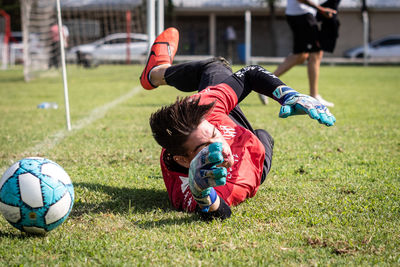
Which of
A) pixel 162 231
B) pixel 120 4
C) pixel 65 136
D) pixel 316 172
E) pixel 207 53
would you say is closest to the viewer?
pixel 162 231

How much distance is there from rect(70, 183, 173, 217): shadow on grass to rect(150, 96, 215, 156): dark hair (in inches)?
18.4

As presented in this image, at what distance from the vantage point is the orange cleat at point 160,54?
13.0ft

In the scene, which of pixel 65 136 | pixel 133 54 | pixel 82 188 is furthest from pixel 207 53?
pixel 82 188

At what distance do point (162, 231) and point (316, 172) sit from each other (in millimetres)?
1741

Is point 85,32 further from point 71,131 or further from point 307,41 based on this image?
point 71,131

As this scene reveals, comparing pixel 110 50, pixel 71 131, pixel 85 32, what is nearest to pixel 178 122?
pixel 71 131

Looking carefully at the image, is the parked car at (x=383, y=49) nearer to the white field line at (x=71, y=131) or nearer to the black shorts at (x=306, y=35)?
the black shorts at (x=306, y=35)

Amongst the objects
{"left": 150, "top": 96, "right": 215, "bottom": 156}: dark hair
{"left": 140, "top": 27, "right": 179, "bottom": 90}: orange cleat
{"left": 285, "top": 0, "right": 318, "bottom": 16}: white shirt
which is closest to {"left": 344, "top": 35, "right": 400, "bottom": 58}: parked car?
{"left": 285, "top": 0, "right": 318, "bottom": 16}: white shirt

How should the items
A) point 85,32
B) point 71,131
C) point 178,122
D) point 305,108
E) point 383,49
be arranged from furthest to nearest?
1. point 383,49
2. point 85,32
3. point 71,131
4. point 305,108
5. point 178,122

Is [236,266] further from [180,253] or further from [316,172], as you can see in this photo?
[316,172]

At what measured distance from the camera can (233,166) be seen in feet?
9.89

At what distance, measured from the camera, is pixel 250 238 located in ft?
7.89

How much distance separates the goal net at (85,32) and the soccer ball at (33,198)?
11728mm

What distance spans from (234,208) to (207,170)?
2.22ft
